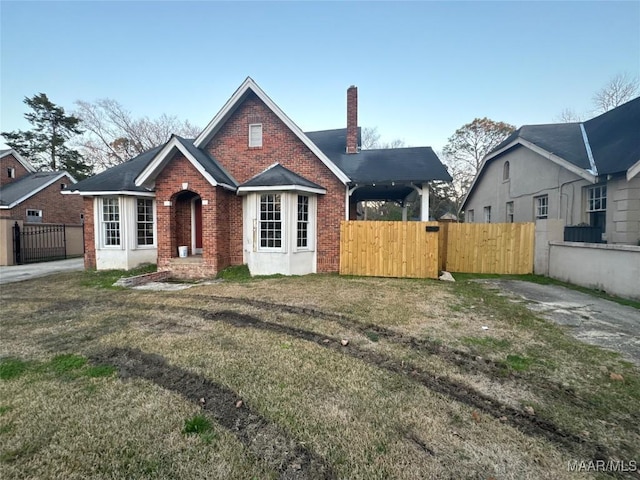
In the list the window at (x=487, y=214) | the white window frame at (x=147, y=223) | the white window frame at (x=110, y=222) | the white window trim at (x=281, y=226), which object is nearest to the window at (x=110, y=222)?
the white window frame at (x=110, y=222)

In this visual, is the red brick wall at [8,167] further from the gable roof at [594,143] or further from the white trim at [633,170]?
the white trim at [633,170]

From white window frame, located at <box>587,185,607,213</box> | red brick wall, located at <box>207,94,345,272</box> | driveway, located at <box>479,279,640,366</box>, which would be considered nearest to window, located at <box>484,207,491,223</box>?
white window frame, located at <box>587,185,607,213</box>

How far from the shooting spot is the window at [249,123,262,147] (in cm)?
1186

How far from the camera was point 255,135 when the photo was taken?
1192 cm

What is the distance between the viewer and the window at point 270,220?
10633mm

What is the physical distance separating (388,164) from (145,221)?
1047 centimetres

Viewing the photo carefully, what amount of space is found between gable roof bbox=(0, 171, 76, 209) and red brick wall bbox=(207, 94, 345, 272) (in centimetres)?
1792

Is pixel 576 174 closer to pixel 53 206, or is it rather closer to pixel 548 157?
pixel 548 157

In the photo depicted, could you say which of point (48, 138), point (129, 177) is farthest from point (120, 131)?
point (129, 177)

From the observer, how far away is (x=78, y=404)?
3.06 metres

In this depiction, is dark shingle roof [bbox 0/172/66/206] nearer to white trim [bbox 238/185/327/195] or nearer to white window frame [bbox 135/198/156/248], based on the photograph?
white window frame [bbox 135/198/156/248]

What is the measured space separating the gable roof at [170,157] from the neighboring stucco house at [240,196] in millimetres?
34

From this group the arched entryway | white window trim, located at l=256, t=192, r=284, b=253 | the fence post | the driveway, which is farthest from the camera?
the fence post

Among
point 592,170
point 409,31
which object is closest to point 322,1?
point 409,31
